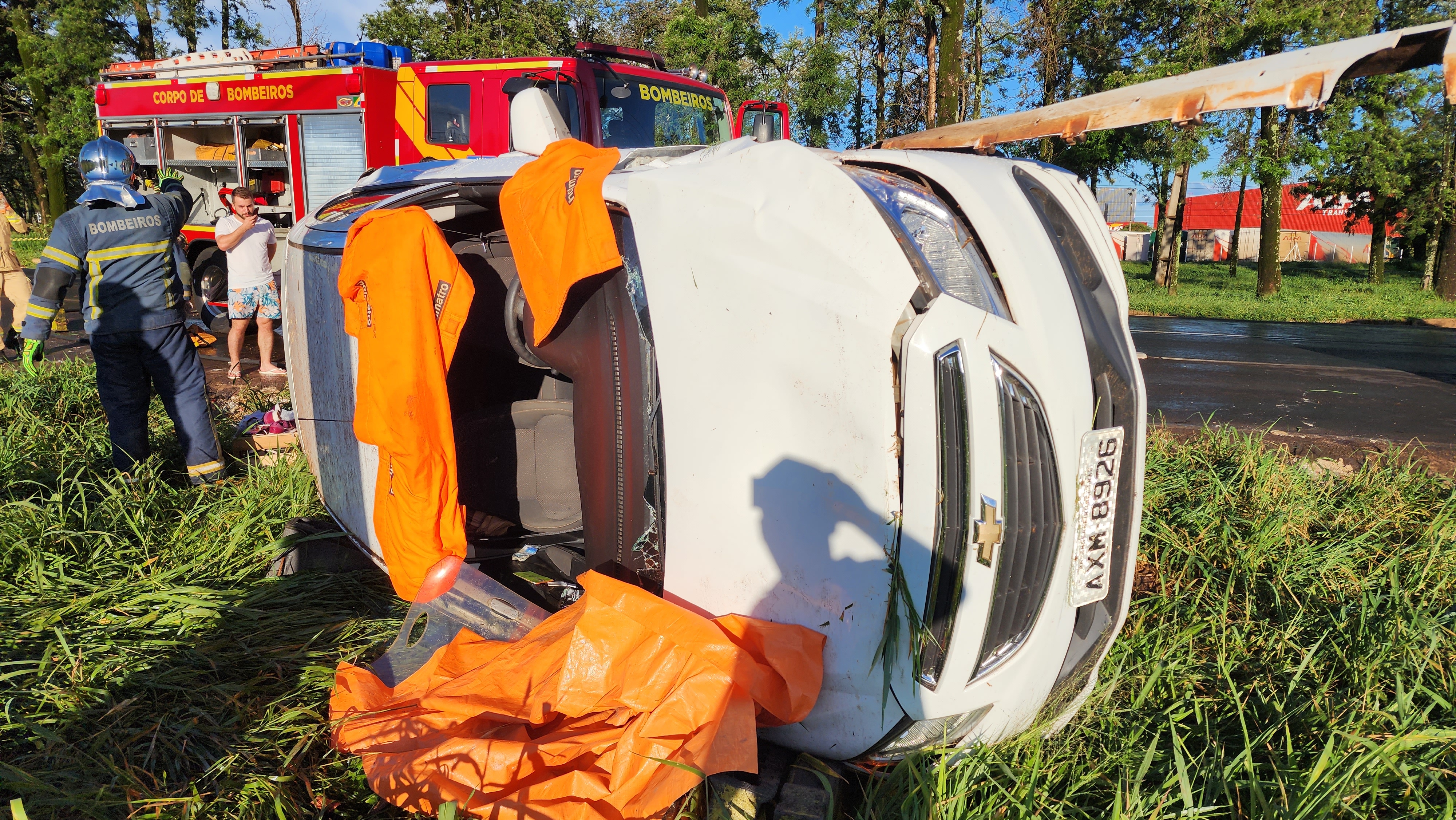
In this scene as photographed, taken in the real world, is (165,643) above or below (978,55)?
below

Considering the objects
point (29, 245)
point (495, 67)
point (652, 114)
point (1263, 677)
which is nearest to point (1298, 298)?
point (652, 114)

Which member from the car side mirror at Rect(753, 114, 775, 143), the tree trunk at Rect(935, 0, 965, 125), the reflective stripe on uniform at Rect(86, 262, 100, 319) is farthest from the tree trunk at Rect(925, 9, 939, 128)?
the car side mirror at Rect(753, 114, 775, 143)

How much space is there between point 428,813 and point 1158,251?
20.6 metres

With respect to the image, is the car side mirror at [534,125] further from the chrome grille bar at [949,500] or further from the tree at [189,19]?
the tree at [189,19]

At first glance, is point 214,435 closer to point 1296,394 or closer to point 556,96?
point 556,96

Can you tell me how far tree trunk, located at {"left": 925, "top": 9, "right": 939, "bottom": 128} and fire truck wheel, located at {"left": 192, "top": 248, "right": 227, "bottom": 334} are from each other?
14926 mm

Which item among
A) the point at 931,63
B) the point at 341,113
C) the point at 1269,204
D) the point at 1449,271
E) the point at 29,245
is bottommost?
the point at 1449,271

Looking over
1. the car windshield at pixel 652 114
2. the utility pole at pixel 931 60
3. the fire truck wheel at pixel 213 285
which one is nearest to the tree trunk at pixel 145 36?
the fire truck wheel at pixel 213 285

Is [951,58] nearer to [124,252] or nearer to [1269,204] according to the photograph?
[1269,204]

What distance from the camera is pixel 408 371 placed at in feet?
7.95

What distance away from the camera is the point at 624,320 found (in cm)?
219

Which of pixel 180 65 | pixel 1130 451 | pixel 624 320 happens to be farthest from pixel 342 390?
pixel 180 65

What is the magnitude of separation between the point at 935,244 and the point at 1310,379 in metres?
6.71

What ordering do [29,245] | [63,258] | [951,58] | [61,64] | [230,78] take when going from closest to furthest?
[63,258] → [230,78] → [951,58] → [29,245] → [61,64]
